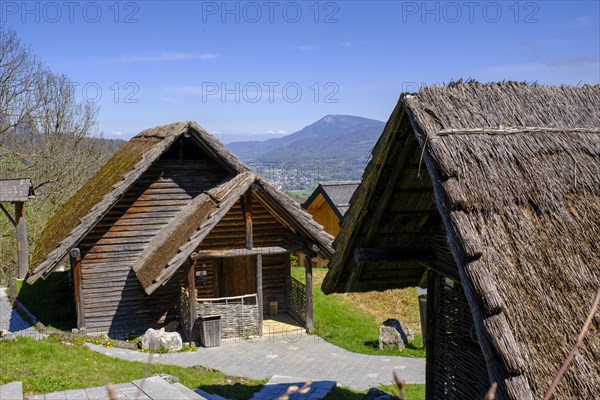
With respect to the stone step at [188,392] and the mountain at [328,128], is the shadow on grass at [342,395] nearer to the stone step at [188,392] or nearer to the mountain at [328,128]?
the stone step at [188,392]

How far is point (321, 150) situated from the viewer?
354 ft

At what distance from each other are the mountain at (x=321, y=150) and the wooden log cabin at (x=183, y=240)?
9633mm

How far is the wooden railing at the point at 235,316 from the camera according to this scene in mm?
16688

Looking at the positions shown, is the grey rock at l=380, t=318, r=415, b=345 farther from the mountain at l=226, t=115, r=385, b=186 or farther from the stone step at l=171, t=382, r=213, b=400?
the mountain at l=226, t=115, r=385, b=186

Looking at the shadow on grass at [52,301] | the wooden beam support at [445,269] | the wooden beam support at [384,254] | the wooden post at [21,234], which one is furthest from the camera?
the wooden post at [21,234]

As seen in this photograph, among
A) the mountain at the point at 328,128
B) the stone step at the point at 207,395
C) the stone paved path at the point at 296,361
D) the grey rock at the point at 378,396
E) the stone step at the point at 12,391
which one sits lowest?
the stone paved path at the point at 296,361

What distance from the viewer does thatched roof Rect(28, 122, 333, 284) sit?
15.8 m

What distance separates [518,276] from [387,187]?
2363 millimetres

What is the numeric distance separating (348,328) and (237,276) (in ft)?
12.1

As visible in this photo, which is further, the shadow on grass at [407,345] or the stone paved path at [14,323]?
the shadow on grass at [407,345]

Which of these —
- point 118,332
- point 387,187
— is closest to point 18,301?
point 118,332

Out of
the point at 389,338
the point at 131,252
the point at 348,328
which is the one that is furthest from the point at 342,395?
the point at 131,252

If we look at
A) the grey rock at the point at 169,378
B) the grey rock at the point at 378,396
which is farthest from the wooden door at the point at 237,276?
the grey rock at the point at 378,396

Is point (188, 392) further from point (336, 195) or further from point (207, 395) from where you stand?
point (336, 195)
